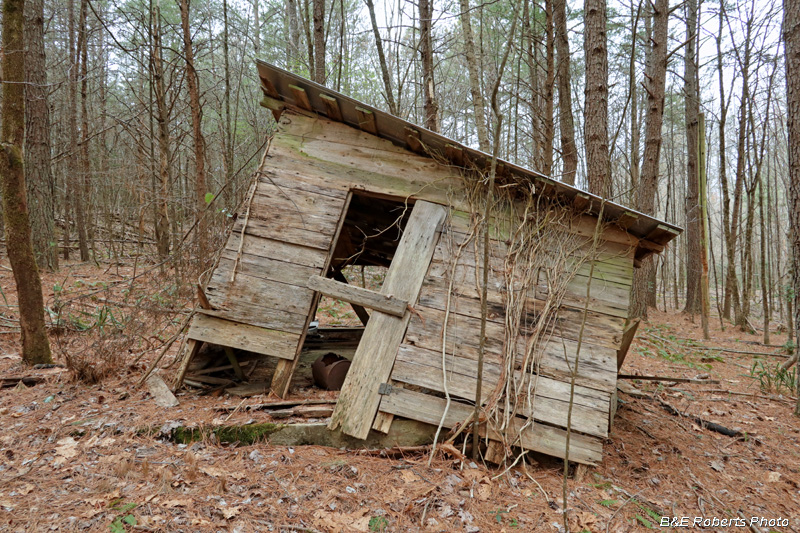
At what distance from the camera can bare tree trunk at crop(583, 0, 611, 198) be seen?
6.77 meters

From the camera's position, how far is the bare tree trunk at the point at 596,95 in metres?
6.77

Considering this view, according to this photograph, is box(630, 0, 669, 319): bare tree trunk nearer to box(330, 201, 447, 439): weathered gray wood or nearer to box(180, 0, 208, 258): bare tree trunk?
box(330, 201, 447, 439): weathered gray wood

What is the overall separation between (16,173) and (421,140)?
4539mm

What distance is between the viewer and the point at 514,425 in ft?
13.6

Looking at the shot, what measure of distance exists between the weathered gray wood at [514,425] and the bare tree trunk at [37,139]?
8.92 metres

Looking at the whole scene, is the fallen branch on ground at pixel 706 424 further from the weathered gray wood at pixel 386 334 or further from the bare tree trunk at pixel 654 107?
the weathered gray wood at pixel 386 334

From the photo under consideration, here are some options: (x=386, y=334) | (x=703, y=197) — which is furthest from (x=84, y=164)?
(x=703, y=197)

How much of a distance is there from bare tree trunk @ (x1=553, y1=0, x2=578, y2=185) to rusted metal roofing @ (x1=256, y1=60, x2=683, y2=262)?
3310mm

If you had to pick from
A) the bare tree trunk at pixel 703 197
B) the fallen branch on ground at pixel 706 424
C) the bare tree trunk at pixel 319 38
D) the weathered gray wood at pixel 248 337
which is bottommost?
the fallen branch on ground at pixel 706 424

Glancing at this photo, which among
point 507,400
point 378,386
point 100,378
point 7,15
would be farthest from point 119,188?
point 507,400

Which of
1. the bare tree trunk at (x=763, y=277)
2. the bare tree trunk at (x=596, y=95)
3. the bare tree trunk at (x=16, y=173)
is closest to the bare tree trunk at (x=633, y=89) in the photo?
the bare tree trunk at (x=596, y=95)

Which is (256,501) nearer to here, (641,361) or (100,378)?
(100,378)

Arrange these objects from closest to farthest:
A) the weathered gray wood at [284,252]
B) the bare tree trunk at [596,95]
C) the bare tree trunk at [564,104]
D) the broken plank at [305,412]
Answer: the broken plank at [305,412], the weathered gray wood at [284,252], the bare tree trunk at [596,95], the bare tree trunk at [564,104]

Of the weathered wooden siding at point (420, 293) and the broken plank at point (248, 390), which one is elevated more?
the weathered wooden siding at point (420, 293)
